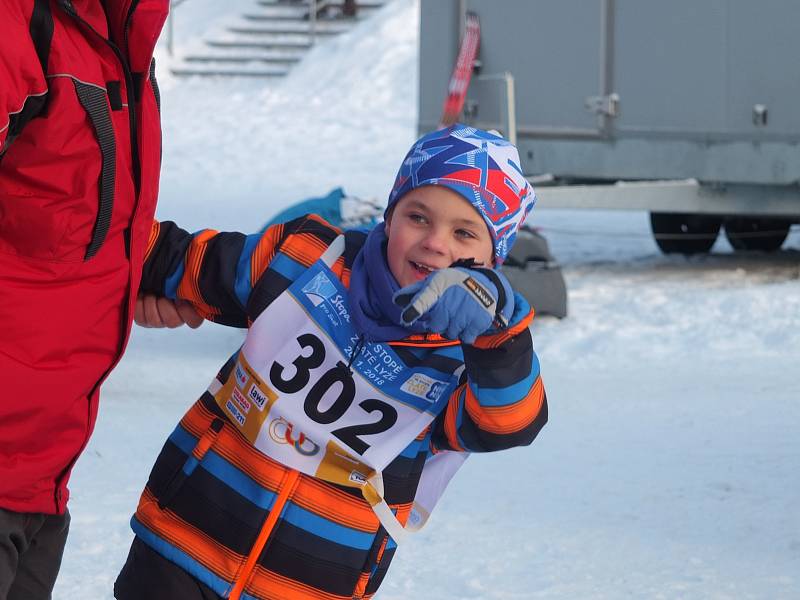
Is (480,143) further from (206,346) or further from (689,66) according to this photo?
(689,66)

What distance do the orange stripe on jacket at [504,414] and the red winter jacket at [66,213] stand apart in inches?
24.1

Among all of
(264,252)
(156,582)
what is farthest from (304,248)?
(156,582)

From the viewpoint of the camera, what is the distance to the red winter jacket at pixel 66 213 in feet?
6.62

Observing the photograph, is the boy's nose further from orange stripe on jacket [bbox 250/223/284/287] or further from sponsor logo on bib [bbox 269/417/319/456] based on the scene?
sponsor logo on bib [bbox 269/417/319/456]

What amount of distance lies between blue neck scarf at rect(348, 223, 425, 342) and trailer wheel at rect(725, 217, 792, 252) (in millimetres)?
9975

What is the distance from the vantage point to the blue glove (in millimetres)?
2082

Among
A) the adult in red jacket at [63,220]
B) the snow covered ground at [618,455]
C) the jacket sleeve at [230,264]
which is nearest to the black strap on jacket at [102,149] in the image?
the adult in red jacket at [63,220]

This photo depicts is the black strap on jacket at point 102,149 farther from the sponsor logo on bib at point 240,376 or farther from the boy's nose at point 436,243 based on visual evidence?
the boy's nose at point 436,243

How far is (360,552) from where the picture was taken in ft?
8.03

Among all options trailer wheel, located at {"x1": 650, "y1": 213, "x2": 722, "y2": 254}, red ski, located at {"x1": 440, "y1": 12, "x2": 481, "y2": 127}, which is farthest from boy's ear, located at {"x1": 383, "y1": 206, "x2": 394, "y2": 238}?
trailer wheel, located at {"x1": 650, "y1": 213, "x2": 722, "y2": 254}

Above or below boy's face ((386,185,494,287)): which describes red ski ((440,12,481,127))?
below

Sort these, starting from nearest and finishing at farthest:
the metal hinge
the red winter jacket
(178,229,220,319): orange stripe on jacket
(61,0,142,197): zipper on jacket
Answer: the red winter jacket < (61,0,142,197): zipper on jacket < (178,229,220,319): orange stripe on jacket < the metal hinge

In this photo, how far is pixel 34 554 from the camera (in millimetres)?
2428

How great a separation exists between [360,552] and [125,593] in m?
0.45
